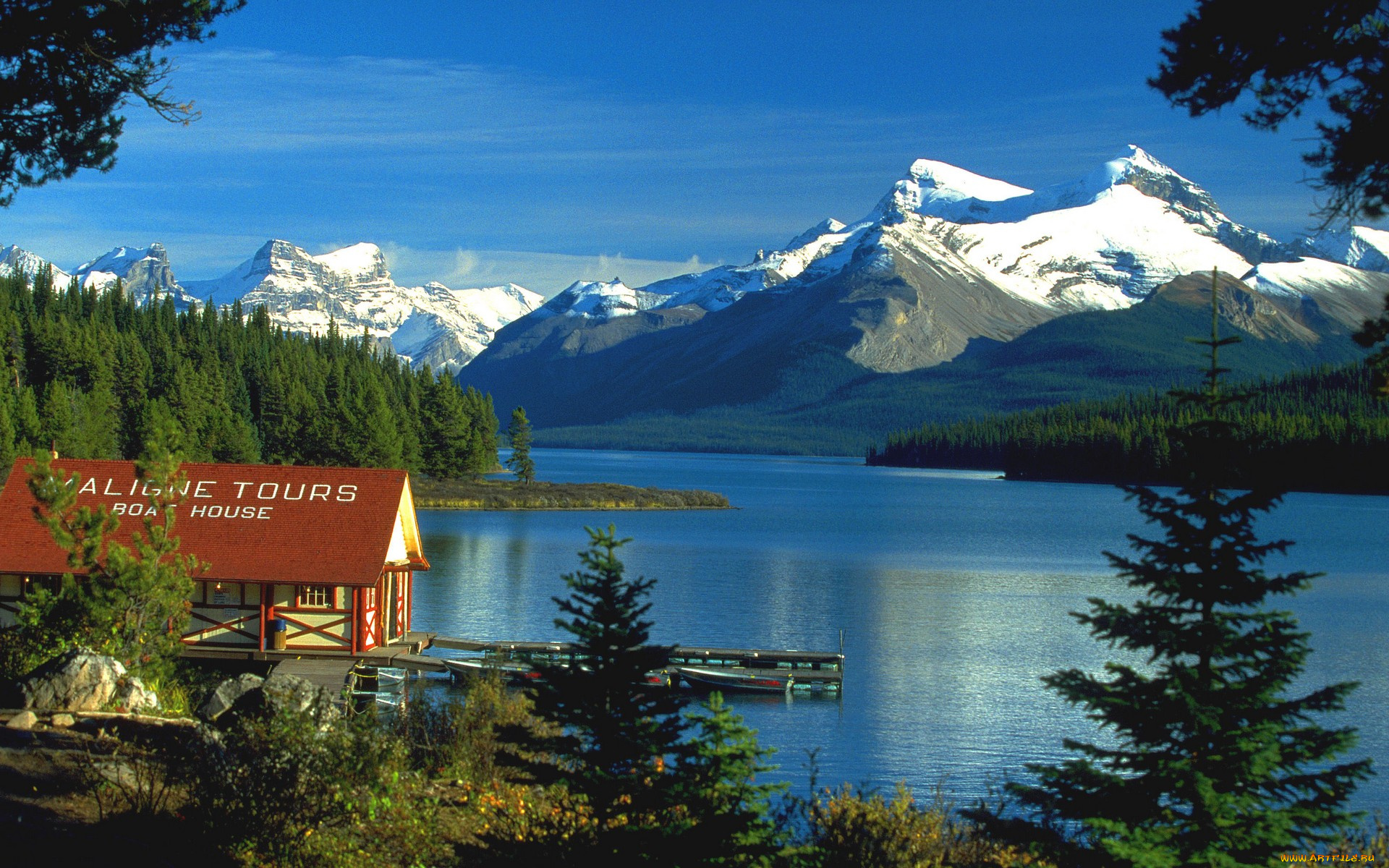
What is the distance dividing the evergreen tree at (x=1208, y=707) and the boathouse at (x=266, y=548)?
22699 mm

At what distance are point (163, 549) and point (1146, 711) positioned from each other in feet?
57.3

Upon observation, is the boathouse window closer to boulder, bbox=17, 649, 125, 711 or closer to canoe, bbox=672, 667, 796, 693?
canoe, bbox=672, 667, 796, 693

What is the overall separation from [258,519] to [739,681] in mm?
13522

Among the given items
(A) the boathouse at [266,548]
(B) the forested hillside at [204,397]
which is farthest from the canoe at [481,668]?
(B) the forested hillside at [204,397]

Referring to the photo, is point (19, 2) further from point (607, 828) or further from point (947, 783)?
point (947, 783)

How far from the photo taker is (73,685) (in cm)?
1645

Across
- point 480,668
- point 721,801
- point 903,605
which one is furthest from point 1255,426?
point 721,801

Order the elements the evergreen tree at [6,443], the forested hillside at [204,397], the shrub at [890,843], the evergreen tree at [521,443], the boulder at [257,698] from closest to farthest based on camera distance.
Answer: the shrub at [890,843] → the boulder at [257,698] → the evergreen tree at [6,443] → the forested hillside at [204,397] → the evergreen tree at [521,443]

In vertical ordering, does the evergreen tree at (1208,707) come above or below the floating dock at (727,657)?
above

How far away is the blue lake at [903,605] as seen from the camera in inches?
1121

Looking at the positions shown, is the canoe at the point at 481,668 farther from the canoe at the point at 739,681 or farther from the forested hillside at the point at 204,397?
the forested hillside at the point at 204,397

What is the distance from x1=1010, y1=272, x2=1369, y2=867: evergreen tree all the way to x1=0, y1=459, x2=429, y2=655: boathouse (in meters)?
22.7

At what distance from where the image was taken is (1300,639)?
10.5 meters

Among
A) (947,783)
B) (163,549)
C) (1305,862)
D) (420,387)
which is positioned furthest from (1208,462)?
(420,387)
